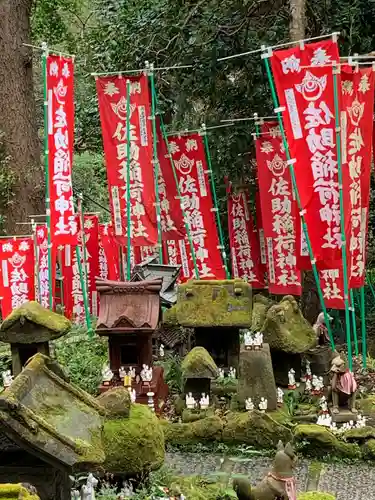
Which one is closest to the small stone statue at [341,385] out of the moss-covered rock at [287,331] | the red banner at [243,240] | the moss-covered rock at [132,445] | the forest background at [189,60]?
the moss-covered rock at [287,331]

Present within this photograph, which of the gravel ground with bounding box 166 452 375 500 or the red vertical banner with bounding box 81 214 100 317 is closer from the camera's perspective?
the gravel ground with bounding box 166 452 375 500

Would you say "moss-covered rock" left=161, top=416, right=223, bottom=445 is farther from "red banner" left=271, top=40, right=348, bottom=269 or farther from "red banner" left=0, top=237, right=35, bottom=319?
"red banner" left=0, top=237, right=35, bottom=319

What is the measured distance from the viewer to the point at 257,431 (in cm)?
1152

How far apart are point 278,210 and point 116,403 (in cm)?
877

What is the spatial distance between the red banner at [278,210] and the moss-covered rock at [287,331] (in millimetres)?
2806

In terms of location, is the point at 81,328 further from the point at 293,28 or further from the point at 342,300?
the point at 293,28

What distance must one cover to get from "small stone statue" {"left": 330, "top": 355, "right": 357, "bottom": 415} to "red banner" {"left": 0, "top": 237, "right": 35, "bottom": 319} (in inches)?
251

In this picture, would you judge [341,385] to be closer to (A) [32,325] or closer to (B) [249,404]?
(B) [249,404]

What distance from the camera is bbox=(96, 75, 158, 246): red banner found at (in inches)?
605

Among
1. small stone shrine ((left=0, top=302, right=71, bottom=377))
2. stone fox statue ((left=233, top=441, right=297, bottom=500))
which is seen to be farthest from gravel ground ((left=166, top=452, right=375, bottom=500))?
stone fox statue ((left=233, top=441, right=297, bottom=500))

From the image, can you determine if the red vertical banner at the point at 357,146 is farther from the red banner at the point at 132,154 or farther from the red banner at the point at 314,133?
the red banner at the point at 132,154

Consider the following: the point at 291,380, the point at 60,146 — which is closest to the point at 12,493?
the point at 291,380

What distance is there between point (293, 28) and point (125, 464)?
981 centimetres

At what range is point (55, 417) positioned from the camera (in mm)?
6867
